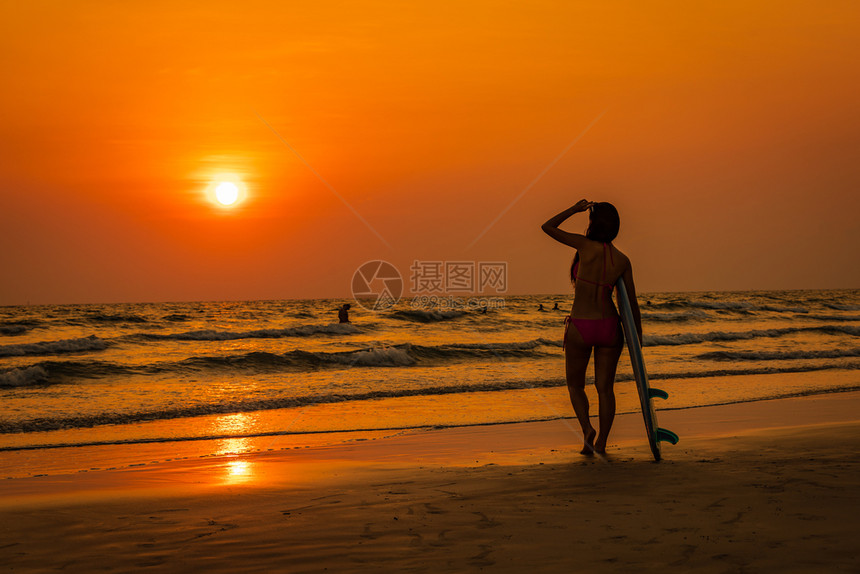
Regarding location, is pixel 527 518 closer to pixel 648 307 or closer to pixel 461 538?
pixel 461 538

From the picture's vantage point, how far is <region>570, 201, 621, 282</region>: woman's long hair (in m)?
5.70

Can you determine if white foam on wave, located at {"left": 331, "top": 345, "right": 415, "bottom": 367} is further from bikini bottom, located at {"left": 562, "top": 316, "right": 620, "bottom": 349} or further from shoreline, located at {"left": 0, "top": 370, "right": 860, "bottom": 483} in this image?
bikini bottom, located at {"left": 562, "top": 316, "right": 620, "bottom": 349}

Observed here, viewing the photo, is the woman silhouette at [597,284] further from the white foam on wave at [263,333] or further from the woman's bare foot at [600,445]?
the white foam on wave at [263,333]

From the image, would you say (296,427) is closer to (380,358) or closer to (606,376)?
(606,376)

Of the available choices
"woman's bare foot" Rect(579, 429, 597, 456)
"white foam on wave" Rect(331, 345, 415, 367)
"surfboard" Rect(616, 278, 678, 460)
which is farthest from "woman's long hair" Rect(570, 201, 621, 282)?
"white foam on wave" Rect(331, 345, 415, 367)

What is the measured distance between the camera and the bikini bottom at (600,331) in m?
5.78

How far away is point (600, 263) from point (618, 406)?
582 cm

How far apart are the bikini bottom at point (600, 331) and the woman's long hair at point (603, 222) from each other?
657 mm

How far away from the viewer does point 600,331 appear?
5789 millimetres

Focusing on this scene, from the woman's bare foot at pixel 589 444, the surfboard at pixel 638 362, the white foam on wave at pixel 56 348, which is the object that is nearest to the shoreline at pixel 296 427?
the woman's bare foot at pixel 589 444

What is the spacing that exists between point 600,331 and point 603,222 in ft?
2.86

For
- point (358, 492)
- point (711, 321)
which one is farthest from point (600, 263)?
point (711, 321)

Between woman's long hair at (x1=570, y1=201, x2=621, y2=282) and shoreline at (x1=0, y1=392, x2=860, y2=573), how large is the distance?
6.04 ft

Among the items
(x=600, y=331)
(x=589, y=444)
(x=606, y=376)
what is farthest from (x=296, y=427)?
(x=600, y=331)
